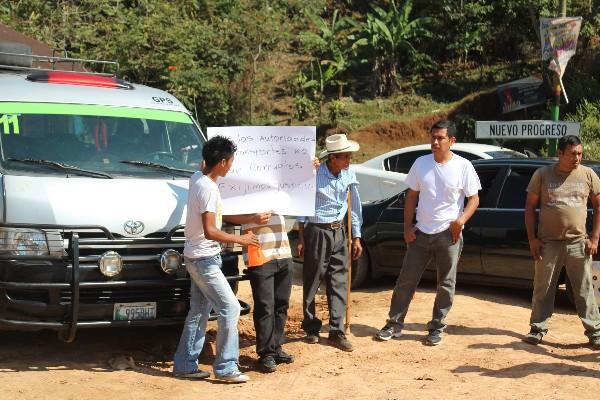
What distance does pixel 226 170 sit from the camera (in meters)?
6.73

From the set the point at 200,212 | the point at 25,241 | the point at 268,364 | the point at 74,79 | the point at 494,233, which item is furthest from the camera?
the point at 494,233

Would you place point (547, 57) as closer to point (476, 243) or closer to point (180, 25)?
point (476, 243)

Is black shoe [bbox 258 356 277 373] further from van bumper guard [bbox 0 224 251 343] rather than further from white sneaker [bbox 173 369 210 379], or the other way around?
van bumper guard [bbox 0 224 251 343]

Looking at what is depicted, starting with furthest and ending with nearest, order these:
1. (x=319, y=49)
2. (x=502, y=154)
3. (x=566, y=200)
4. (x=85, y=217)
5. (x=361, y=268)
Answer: (x=319, y=49), (x=502, y=154), (x=361, y=268), (x=566, y=200), (x=85, y=217)

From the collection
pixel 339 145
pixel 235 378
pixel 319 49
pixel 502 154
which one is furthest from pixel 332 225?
pixel 319 49

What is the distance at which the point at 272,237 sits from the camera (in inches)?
279

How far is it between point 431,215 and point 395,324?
3.43ft

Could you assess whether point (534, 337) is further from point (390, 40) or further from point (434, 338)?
point (390, 40)

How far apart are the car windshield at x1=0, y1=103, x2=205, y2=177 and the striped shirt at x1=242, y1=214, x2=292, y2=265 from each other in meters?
1.06

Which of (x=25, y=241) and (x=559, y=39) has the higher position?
(x=559, y=39)

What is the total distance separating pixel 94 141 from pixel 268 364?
2.51 metres

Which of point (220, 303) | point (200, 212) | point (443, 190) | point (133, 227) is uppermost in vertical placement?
point (443, 190)

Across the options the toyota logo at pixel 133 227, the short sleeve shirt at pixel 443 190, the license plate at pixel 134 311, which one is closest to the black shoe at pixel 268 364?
the license plate at pixel 134 311

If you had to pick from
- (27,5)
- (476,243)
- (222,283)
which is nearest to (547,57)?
(476,243)
